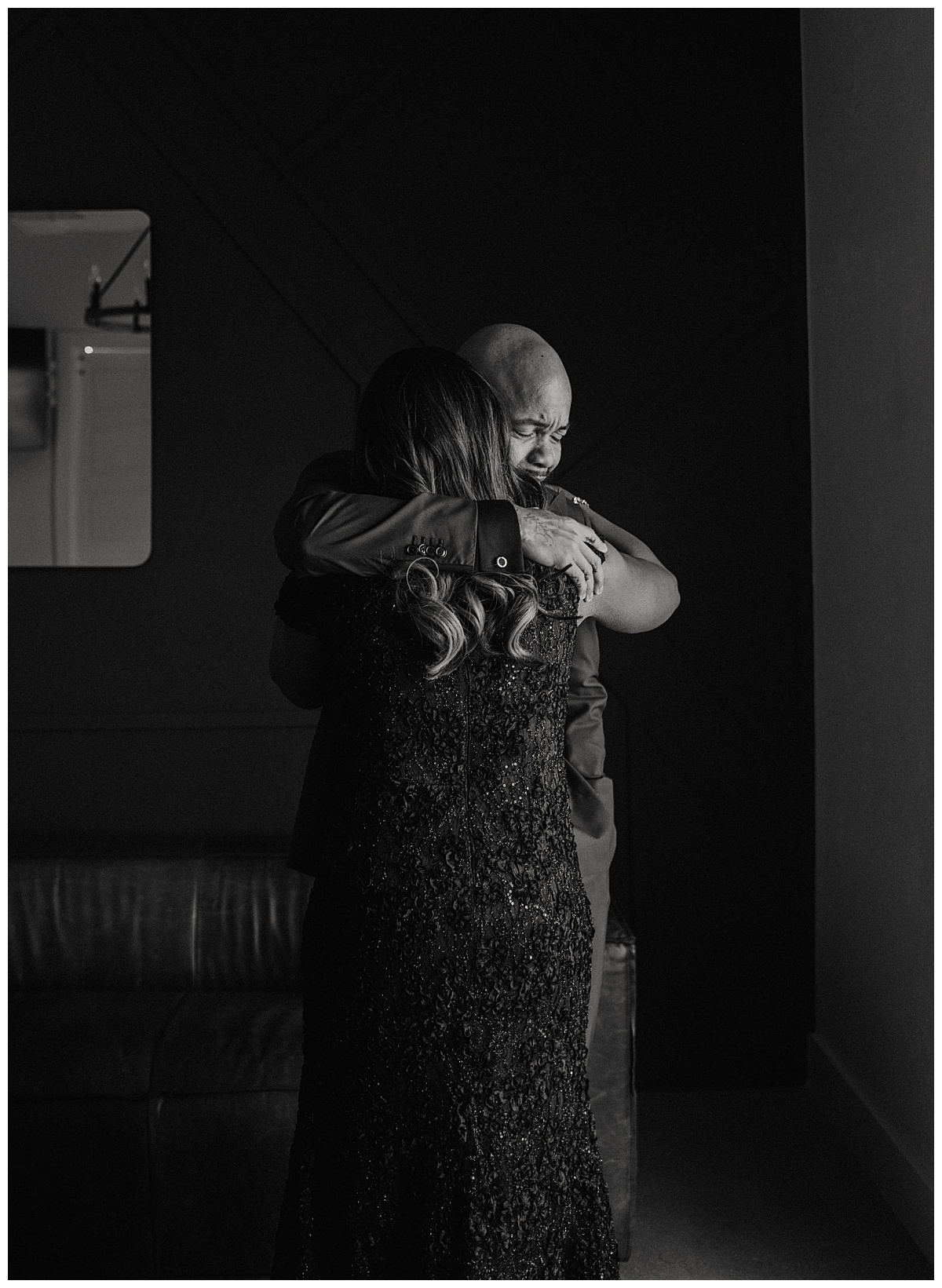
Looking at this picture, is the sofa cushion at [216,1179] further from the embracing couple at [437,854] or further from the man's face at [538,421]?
the man's face at [538,421]

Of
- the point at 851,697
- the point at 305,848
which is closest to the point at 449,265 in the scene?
the point at 851,697

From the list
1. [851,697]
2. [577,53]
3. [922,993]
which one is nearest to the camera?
[922,993]

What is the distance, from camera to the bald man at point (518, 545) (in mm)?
1403

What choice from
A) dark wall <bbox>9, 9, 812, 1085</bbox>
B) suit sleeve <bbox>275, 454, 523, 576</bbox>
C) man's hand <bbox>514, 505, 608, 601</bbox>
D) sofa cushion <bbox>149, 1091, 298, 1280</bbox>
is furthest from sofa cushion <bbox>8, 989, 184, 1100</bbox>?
man's hand <bbox>514, 505, 608, 601</bbox>

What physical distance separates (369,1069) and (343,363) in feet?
8.37

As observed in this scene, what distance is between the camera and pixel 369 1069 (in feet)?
4.88

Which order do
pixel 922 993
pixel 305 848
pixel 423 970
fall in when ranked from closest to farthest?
pixel 423 970 < pixel 305 848 < pixel 922 993

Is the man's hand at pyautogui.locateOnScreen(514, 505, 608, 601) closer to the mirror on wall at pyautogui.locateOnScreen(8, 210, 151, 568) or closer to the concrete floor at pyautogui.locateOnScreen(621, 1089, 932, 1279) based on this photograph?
the concrete floor at pyautogui.locateOnScreen(621, 1089, 932, 1279)

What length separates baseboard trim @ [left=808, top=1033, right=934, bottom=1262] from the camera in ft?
8.56

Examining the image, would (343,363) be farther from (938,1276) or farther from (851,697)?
(938,1276)

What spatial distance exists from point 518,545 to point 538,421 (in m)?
0.73

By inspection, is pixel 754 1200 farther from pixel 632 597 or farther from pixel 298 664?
pixel 298 664

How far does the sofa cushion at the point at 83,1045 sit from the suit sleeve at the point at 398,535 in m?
1.60

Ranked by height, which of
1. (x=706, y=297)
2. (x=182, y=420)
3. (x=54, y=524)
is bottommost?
(x=54, y=524)
